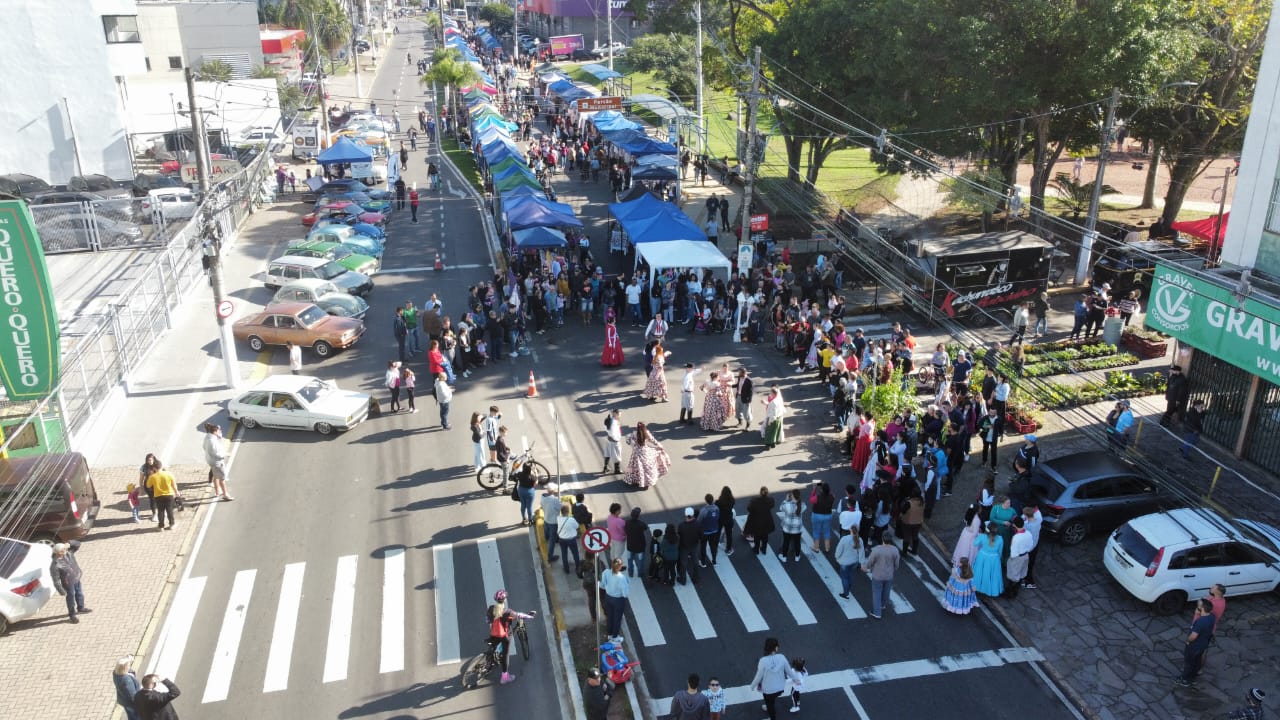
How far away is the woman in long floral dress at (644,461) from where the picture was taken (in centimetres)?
1791

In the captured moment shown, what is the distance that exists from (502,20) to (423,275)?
391 feet

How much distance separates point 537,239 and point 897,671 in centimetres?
2000

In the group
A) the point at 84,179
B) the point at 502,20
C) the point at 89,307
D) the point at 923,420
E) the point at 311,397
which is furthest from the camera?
the point at 502,20

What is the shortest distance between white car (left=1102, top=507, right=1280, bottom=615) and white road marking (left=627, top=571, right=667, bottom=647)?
291 inches

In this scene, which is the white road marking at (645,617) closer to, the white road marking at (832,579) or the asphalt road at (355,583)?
the asphalt road at (355,583)

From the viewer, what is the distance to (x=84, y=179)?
4203 cm

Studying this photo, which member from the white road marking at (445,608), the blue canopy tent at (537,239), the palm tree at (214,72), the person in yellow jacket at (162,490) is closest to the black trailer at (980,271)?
the blue canopy tent at (537,239)

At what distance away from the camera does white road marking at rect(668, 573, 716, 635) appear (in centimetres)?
1403

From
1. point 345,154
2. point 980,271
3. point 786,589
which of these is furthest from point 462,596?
point 345,154

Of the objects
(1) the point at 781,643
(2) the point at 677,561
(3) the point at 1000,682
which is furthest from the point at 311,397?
(3) the point at 1000,682

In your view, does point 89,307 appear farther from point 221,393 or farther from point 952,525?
point 952,525

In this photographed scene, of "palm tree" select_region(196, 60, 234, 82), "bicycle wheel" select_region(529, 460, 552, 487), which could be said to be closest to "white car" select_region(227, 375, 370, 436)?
"bicycle wheel" select_region(529, 460, 552, 487)

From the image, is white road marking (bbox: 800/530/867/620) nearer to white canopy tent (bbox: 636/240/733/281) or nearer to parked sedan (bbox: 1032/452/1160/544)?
parked sedan (bbox: 1032/452/1160/544)

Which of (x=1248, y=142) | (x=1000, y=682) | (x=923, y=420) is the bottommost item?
(x=1000, y=682)
